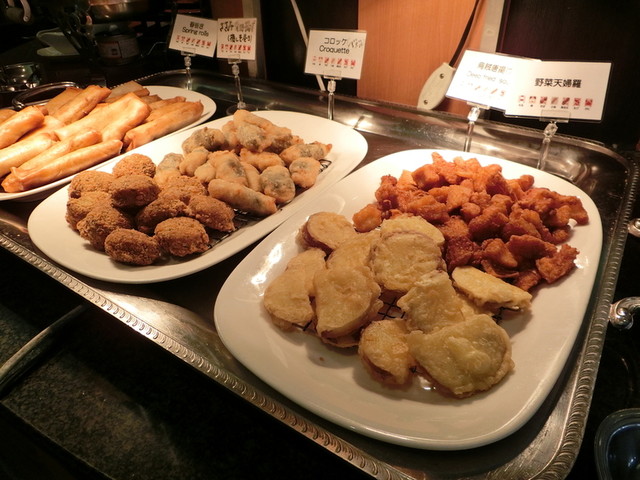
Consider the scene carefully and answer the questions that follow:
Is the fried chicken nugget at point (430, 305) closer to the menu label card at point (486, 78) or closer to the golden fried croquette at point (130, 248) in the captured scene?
the golden fried croquette at point (130, 248)

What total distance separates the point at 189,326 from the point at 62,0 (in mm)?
3677

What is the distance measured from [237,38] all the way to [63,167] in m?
1.61

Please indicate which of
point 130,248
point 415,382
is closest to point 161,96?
point 130,248

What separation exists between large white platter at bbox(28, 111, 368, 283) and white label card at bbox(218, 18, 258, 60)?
0.89 metres

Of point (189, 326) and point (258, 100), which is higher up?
point (258, 100)

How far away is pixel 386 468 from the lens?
1.20 m

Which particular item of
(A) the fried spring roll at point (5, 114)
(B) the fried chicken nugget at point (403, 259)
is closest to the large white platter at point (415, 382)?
(B) the fried chicken nugget at point (403, 259)

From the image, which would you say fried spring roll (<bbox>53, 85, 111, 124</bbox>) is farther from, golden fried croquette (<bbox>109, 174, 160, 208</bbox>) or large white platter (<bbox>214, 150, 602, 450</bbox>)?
large white platter (<bbox>214, 150, 602, 450</bbox>)

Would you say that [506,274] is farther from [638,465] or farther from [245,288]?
[245,288]

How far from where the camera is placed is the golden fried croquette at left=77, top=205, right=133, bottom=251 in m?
2.02

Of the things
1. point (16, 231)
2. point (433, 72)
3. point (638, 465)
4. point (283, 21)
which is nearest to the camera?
point (638, 465)

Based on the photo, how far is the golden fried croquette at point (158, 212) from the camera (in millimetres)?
2119

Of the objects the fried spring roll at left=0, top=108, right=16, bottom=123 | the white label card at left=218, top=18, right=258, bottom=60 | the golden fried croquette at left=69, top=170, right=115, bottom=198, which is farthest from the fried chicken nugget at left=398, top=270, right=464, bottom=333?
the fried spring roll at left=0, top=108, right=16, bottom=123

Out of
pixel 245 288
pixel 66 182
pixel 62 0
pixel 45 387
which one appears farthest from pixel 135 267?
pixel 62 0
